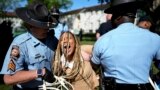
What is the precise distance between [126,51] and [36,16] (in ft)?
3.20

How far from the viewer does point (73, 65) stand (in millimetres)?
4555

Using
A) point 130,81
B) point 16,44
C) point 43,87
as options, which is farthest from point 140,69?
point 16,44

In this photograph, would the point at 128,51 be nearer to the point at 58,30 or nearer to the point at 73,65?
the point at 73,65

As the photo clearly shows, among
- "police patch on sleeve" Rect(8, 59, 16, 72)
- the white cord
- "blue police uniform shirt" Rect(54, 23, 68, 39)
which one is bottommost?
the white cord

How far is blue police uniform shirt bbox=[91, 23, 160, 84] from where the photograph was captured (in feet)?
13.5

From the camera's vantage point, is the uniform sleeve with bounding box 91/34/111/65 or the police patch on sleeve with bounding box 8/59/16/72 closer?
the police patch on sleeve with bounding box 8/59/16/72

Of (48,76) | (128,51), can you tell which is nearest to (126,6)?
(128,51)

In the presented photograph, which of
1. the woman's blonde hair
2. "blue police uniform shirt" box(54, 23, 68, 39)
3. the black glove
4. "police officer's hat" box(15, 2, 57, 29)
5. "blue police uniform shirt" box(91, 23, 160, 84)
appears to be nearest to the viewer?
the black glove

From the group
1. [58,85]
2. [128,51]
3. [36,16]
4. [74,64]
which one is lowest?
[58,85]

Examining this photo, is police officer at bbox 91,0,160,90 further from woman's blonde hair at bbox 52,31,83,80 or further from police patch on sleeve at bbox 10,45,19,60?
police patch on sleeve at bbox 10,45,19,60

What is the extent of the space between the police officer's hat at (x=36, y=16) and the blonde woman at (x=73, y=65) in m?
0.28

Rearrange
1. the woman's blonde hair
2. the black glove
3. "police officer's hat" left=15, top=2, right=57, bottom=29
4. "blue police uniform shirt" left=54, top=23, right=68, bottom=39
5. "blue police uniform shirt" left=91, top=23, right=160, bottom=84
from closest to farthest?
the black glove → "blue police uniform shirt" left=91, top=23, right=160, bottom=84 → "police officer's hat" left=15, top=2, right=57, bottom=29 → the woman's blonde hair → "blue police uniform shirt" left=54, top=23, right=68, bottom=39

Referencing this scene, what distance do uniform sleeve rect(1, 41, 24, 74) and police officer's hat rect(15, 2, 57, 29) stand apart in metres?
0.30

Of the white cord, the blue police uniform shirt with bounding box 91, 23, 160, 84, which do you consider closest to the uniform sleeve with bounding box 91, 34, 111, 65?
the blue police uniform shirt with bounding box 91, 23, 160, 84
